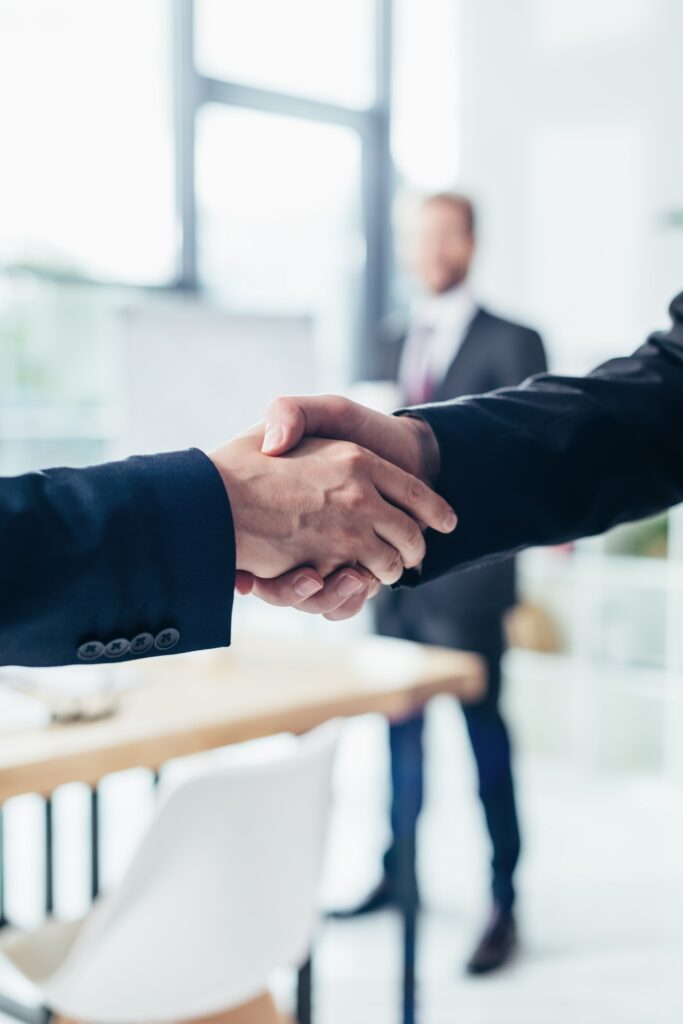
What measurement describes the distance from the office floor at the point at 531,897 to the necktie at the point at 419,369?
1.26m

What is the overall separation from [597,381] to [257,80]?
3.27 m

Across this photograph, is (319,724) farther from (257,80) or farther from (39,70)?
(257,80)

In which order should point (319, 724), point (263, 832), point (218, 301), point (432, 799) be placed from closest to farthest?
point (263, 832)
point (319, 724)
point (432, 799)
point (218, 301)

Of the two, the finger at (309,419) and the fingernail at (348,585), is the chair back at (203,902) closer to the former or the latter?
the fingernail at (348,585)

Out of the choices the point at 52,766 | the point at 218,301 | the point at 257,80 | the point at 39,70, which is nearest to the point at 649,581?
the point at 218,301

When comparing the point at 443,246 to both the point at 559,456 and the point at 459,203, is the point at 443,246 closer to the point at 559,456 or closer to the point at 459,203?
the point at 459,203

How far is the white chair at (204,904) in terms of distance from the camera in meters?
1.36

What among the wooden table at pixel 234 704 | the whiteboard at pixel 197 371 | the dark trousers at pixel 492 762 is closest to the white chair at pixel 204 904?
the wooden table at pixel 234 704

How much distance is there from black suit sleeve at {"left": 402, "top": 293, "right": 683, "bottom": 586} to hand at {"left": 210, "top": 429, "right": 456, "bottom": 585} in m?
0.04

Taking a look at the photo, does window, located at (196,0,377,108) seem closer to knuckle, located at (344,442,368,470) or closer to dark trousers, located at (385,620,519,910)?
dark trousers, located at (385,620,519,910)

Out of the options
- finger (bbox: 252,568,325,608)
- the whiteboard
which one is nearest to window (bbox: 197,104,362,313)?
the whiteboard

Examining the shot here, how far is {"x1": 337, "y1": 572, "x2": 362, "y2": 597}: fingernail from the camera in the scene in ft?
4.15

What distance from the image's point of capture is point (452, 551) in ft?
4.12

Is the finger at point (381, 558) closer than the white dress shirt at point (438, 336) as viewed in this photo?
Yes
